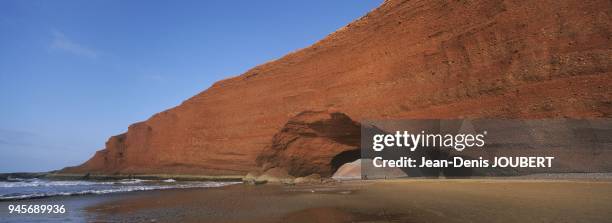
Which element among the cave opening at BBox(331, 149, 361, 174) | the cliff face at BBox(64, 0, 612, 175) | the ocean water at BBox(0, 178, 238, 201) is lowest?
the ocean water at BBox(0, 178, 238, 201)

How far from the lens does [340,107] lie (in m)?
26.3

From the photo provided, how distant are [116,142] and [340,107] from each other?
99.1 feet

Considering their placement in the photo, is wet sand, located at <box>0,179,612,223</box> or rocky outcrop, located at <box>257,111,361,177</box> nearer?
wet sand, located at <box>0,179,612,223</box>

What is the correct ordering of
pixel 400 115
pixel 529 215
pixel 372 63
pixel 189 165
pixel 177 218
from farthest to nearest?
pixel 189 165
pixel 372 63
pixel 400 115
pixel 177 218
pixel 529 215

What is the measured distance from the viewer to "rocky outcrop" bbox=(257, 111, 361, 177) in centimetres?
2023

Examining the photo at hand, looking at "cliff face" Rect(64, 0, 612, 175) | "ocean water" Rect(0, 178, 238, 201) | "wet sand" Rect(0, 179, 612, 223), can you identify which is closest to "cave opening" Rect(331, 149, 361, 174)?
"cliff face" Rect(64, 0, 612, 175)


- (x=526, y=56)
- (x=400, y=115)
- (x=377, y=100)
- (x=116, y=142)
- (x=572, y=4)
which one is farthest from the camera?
(x=116, y=142)

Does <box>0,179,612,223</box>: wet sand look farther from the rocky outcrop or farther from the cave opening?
the cave opening

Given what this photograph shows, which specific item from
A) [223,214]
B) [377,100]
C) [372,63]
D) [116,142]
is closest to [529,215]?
[223,214]

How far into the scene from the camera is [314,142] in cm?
2056

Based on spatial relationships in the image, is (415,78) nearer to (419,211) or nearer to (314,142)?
(314,142)

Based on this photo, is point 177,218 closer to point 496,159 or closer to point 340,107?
point 496,159

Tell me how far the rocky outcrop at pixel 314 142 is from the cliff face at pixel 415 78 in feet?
11.2

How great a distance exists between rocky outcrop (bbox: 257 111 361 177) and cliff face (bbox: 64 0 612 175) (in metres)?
3.41
